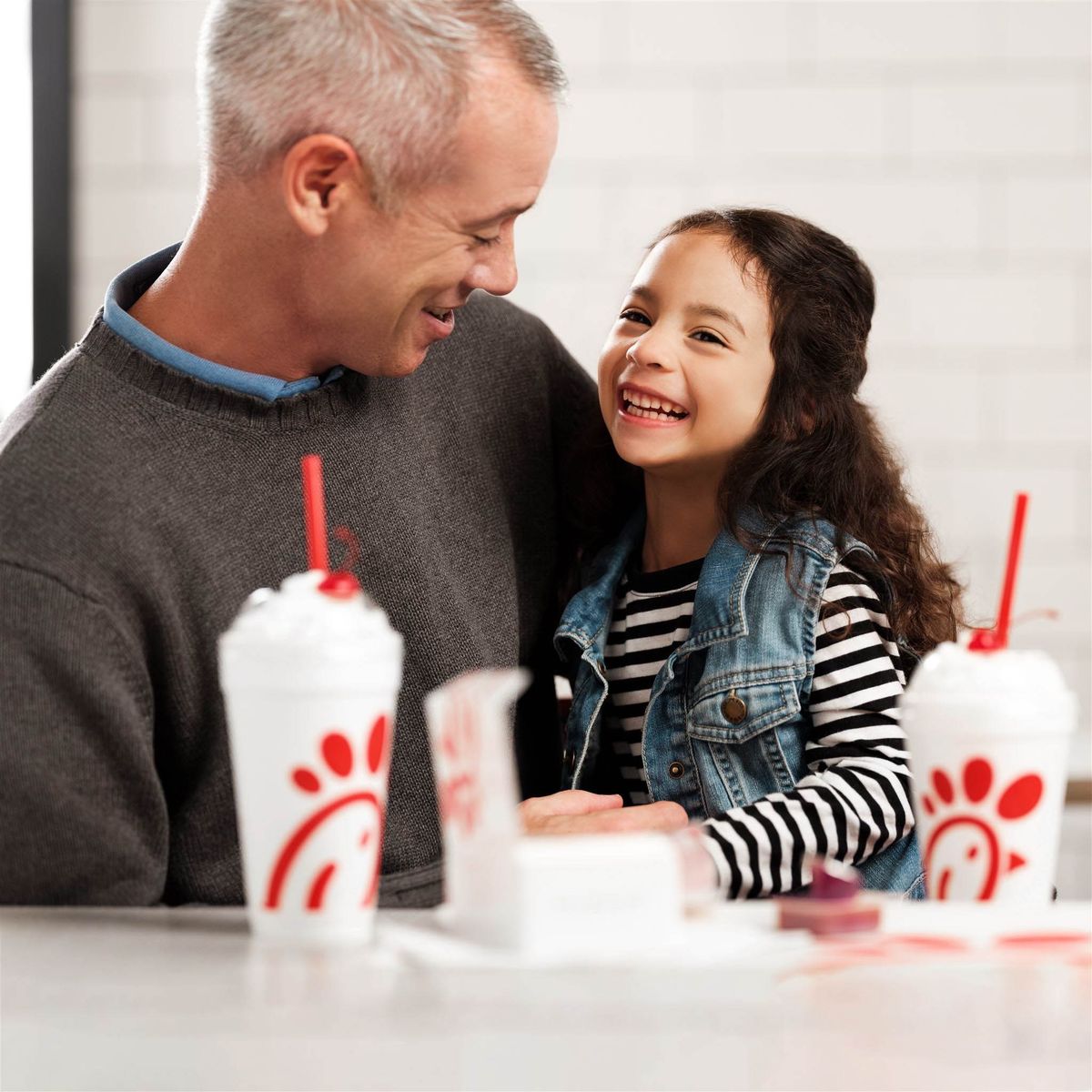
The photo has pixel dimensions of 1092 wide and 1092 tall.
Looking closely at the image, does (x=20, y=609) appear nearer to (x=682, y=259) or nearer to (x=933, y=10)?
(x=682, y=259)

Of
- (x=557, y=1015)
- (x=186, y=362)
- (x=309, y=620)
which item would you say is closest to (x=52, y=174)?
(x=186, y=362)

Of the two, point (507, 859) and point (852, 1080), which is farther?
point (507, 859)

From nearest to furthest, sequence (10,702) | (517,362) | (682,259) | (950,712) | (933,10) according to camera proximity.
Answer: (950,712)
(10,702)
(682,259)
(517,362)
(933,10)

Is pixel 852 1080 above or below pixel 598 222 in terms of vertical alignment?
below

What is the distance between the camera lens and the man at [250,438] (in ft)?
3.77

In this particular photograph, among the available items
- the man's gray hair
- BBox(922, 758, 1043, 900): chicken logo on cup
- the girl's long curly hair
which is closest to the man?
the man's gray hair

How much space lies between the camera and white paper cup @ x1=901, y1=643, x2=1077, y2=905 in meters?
0.84

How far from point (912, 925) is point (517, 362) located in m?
1.03

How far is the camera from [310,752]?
0.78 m

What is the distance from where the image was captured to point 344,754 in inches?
31.0

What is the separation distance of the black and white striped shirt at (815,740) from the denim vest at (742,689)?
0.03 metres

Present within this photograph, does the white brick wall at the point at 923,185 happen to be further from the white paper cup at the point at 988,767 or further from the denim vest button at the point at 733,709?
the white paper cup at the point at 988,767

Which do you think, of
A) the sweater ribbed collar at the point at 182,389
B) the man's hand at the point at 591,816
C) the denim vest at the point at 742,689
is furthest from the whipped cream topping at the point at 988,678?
the sweater ribbed collar at the point at 182,389

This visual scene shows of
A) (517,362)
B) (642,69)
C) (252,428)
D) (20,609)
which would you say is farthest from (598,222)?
(20,609)
